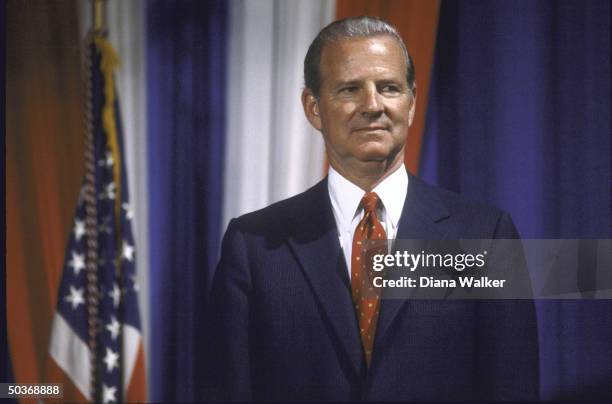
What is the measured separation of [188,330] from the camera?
2.39 meters

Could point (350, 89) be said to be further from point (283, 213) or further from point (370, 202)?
point (283, 213)

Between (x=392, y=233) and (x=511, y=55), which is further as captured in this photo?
(x=511, y=55)

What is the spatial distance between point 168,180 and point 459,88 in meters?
1.11

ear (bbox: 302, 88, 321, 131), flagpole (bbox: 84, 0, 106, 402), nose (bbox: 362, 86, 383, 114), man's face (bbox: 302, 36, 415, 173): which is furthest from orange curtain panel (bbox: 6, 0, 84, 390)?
nose (bbox: 362, 86, 383, 114)

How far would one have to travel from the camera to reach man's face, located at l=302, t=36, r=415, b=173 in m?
2.18

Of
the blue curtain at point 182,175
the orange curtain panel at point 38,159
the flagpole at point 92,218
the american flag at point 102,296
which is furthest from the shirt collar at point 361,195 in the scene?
the orange curtain panel at point 38,159

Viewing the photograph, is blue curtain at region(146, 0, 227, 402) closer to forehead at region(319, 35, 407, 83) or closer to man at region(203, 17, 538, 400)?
man at region(203, 17, 538, 400)

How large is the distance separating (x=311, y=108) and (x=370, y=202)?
0.40 meters

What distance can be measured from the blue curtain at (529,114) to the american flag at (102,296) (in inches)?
44.0

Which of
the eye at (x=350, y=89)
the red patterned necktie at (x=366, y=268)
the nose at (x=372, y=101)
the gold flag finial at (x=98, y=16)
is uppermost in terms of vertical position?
the gold flag finial at (x=98, y=16)

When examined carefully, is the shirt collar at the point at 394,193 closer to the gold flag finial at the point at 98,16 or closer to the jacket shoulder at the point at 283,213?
the jacket shoulder at the point at 283,213

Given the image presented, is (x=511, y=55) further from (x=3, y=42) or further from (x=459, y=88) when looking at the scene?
(x=3, y=42)

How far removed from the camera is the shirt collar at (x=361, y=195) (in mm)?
2240

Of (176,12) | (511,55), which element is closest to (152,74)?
(176,12)
